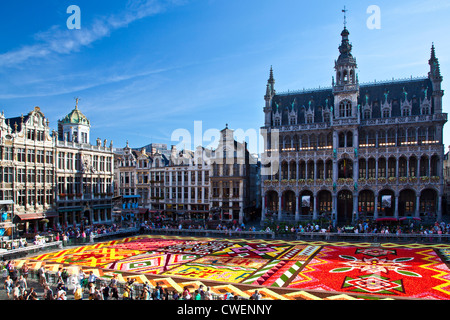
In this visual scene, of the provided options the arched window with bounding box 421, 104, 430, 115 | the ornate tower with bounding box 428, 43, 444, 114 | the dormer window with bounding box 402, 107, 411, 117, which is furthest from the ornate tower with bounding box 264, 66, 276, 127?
the ornate tower with bounding box 428, 43, 444, 114

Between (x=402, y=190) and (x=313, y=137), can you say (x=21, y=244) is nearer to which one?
(x=313, y=137)

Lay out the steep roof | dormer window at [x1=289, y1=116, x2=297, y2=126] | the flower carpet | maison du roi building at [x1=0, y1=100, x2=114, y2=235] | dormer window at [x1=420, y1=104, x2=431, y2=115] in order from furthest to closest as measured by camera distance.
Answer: dormer window at [x1=289, y1=116, x2=297, y2=126] < the steep roof < dormer window at [x1=420, y1=104, x2=431, y2=115] < maison du roi building at [x1=0, y1=100, x2=114, y2=235] < the flower carpet

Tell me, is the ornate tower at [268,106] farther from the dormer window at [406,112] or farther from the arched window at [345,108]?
the dormer window at [406,112]

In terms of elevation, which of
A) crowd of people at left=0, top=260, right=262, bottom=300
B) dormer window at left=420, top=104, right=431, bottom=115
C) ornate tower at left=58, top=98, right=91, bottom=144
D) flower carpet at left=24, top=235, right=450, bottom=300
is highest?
dormer window at left=420, top=104, right=431, bottom=115

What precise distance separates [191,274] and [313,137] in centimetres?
4051

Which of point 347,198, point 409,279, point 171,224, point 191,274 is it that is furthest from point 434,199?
point 191,274

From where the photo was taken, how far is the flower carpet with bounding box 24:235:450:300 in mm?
21766

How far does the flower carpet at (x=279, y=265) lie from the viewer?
71.4ft

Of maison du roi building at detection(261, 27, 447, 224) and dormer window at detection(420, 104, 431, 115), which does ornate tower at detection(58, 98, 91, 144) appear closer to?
maison du roi building at detection(261, 27, 447, 224)

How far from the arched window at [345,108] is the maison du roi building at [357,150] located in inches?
6.1

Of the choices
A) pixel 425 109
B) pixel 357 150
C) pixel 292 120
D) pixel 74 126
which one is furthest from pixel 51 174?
pixel 425 109

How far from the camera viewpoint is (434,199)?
52.9 metres

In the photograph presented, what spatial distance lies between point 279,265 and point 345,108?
121 feet

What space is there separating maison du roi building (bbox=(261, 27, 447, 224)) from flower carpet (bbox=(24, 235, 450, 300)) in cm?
1963
